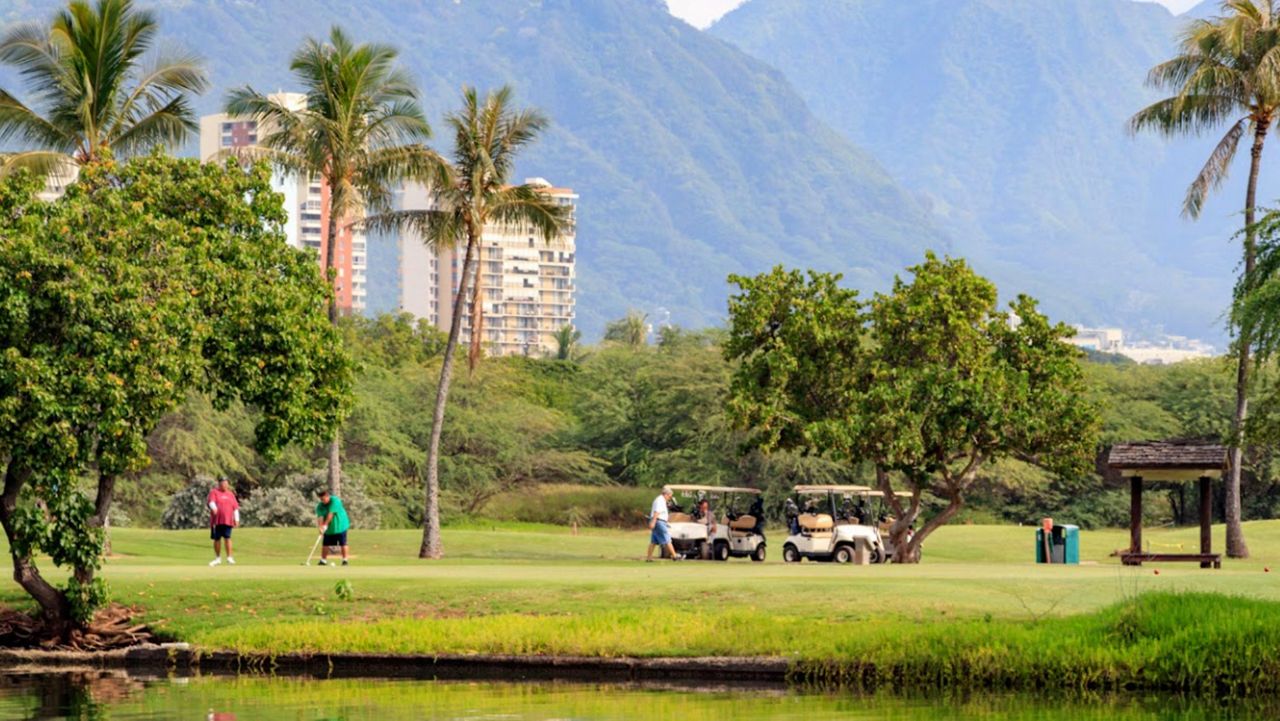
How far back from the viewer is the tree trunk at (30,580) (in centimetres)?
2727

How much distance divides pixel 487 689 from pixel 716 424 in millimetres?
53257

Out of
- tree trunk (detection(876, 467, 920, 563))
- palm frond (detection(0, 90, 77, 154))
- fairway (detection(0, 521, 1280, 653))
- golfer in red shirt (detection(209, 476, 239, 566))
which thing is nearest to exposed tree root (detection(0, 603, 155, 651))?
fairway (detection(0, 521, 1280, 653))

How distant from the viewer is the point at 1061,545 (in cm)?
4469

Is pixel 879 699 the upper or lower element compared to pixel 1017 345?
lower

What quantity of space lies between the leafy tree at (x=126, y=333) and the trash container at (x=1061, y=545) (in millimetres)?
20185

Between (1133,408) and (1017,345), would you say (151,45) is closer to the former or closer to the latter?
(1017,345)

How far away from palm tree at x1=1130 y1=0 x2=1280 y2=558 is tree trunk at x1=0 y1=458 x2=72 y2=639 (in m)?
29.5

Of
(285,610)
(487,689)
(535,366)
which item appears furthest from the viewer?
(535,366)

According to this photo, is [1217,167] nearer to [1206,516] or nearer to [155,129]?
[1206,516]

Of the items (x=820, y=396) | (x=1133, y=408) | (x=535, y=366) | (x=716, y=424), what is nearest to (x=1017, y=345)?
(x=820, y=396)

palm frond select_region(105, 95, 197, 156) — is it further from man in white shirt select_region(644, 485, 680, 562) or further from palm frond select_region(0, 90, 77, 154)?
man in white shirt select_region(644, 485, 680, 562)

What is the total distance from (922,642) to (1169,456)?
18.9m

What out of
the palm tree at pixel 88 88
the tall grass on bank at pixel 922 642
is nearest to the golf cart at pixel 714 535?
the palm tree at pixel 88 88

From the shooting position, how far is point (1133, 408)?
85.9 m
